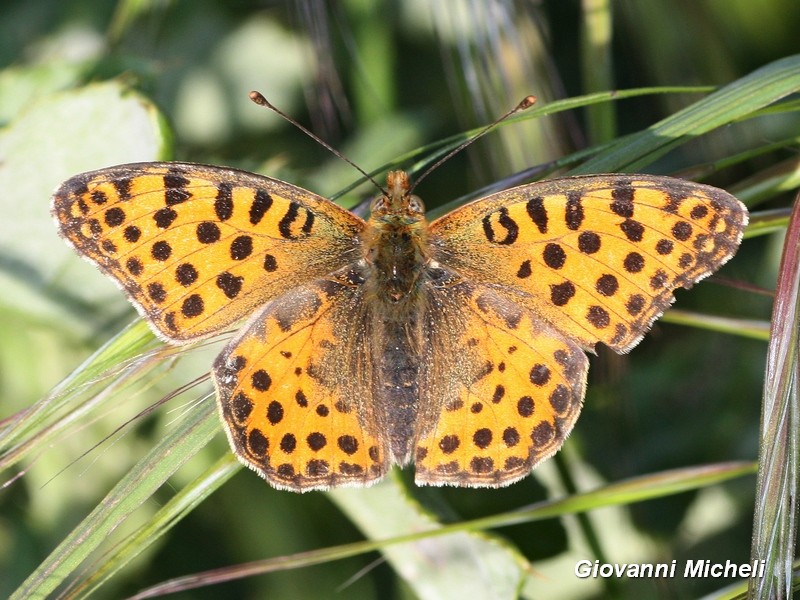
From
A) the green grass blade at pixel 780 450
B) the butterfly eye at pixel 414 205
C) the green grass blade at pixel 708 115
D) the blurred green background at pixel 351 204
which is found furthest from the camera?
the blurred green background at pixel 351 204

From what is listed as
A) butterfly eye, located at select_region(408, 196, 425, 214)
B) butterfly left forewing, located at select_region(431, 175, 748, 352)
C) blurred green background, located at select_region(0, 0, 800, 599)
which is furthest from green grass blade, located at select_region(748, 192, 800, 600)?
butterfly eye, located at select_region(408, 196, 425, 214)

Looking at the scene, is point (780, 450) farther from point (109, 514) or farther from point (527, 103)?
point (109, 514)

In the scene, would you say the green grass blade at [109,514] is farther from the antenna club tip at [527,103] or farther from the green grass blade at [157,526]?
the antenna club tip at [527,103]

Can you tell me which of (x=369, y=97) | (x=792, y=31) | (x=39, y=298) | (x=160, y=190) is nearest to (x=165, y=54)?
(x=369, y=97)

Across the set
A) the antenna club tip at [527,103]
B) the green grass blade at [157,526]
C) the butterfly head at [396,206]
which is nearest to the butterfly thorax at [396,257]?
the butterfly head at [396,206]

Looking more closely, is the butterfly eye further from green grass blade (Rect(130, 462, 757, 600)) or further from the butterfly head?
green grass blade (Rect(130, 462, 757, 600))

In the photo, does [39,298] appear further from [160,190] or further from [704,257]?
[704,257]
